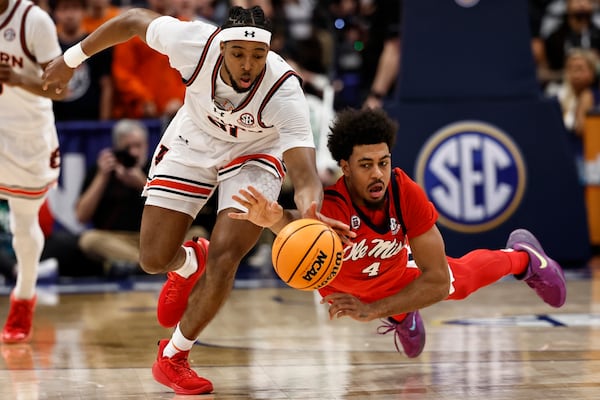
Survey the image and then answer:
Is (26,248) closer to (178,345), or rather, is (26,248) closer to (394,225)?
(178,345)

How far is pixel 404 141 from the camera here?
9.35 metres

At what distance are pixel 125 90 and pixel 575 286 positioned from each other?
465 cm

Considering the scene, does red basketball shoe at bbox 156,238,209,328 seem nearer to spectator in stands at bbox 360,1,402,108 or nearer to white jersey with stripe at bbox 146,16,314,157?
white jersey with stripe at bbox 146,16,314,157

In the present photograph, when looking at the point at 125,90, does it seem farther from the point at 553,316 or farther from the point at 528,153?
the point at 553,316

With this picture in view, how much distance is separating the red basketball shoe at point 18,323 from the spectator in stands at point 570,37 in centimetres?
718

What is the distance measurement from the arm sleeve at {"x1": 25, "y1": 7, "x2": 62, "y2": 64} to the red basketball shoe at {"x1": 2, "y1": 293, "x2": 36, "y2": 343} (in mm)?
1484

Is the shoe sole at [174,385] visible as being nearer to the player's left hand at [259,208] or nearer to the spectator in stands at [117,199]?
the player's left hand at [259,208]

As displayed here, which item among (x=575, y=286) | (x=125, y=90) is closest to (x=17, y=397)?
(x=575, y=286)

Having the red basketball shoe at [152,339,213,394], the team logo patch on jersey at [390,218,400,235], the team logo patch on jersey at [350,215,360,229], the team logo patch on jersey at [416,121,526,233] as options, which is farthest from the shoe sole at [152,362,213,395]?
the team logo patch on jersey at [416,121,526,233]

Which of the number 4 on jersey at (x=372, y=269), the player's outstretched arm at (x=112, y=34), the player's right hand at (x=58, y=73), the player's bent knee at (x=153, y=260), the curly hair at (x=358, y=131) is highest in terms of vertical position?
the player's outstretched arm at (x=112, y=34)

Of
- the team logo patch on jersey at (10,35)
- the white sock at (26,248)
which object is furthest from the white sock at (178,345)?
the team logo patch on jersey at (10,35)

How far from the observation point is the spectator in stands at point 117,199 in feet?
30.6

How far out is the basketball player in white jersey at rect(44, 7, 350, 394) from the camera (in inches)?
187

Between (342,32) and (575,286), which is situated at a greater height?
(342,32)
